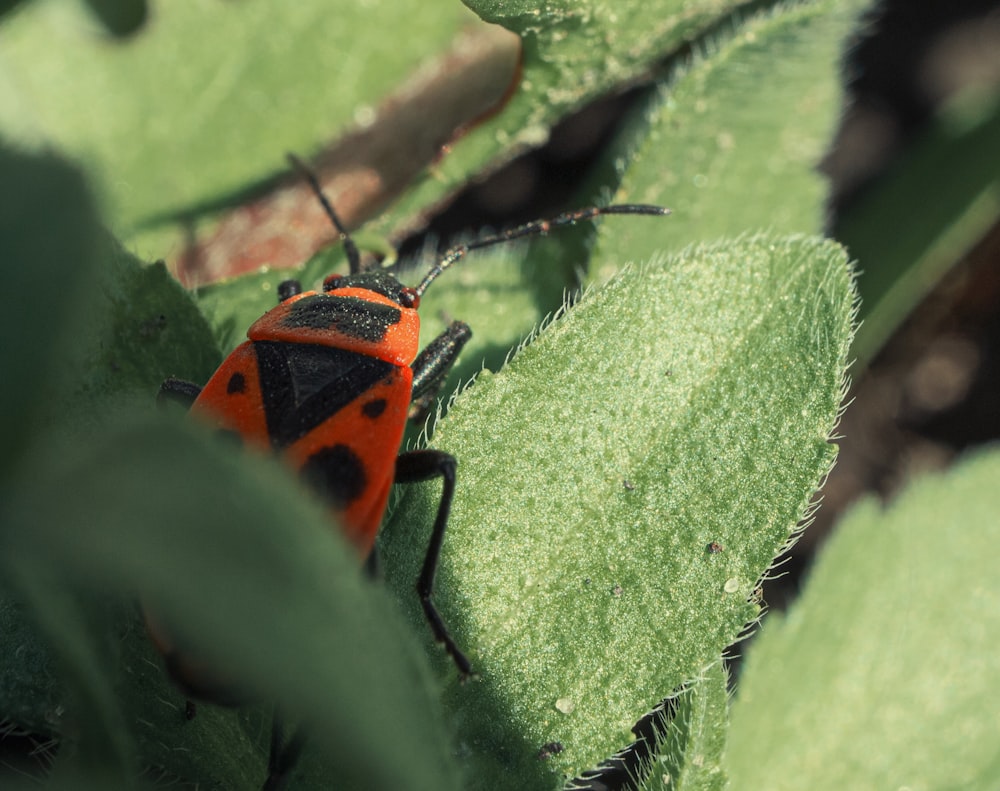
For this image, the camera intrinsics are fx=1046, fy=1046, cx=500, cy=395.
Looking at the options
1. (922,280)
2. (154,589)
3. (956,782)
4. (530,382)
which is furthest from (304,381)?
(922,280)

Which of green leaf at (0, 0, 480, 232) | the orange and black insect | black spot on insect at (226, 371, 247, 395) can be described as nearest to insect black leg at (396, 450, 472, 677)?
the orange and black insect

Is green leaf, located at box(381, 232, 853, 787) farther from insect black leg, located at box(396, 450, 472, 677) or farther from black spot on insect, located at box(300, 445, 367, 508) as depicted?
black spot on insect, located at box(300, 445, 367, 508)

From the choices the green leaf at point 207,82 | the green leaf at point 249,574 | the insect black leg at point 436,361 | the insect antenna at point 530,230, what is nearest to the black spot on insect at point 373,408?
the insect black leg at point 436,361

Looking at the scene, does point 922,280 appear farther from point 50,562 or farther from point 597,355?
point 50,562

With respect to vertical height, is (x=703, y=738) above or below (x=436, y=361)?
below

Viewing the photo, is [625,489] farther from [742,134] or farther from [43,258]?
[742,134]

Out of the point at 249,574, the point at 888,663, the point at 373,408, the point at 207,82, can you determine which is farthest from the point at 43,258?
the point at 888,663
